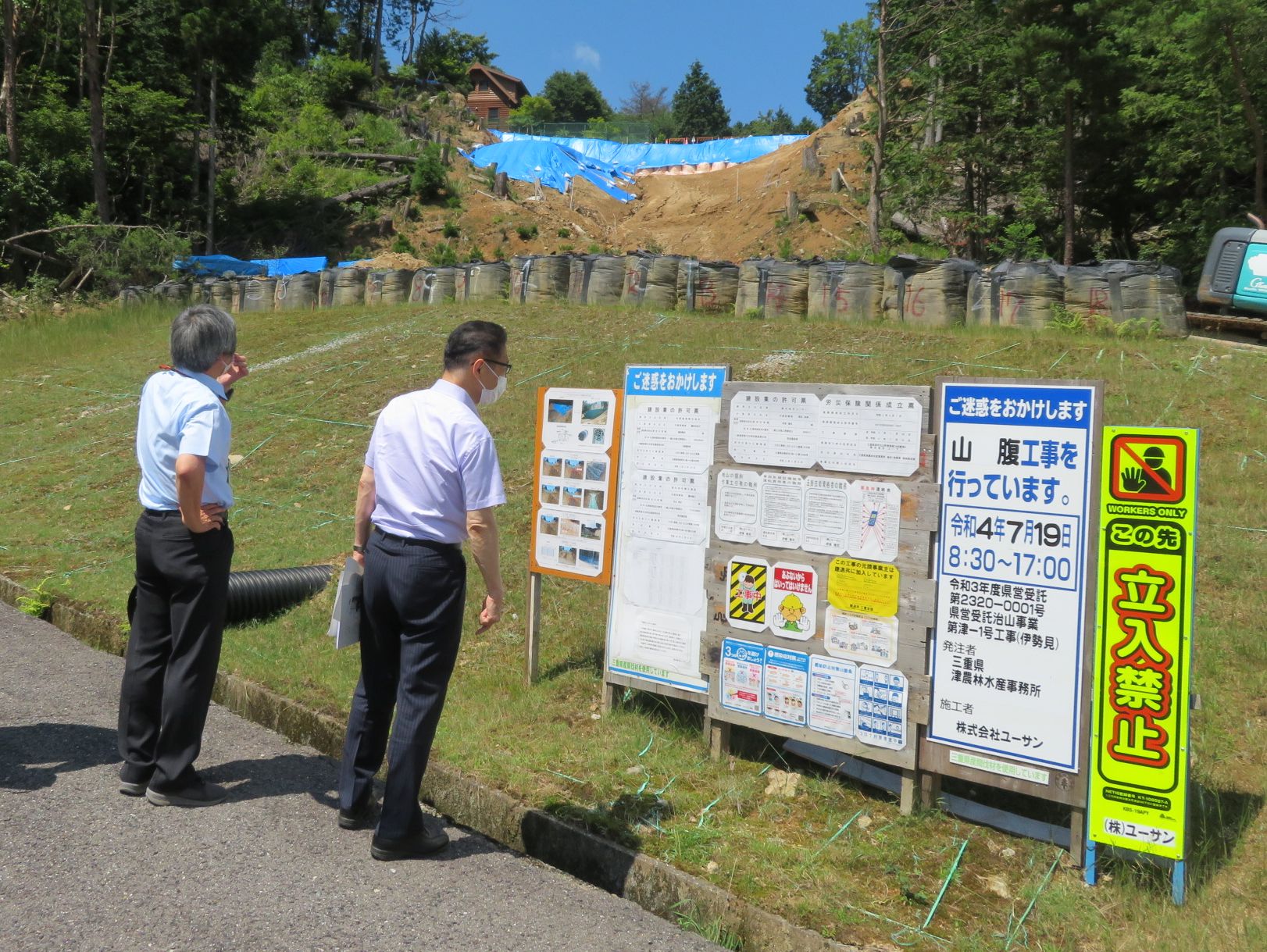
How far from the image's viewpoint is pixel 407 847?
12.5ft

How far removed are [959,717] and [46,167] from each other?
1502 inches

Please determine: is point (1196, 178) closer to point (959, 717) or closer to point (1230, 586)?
point (1230, 586)

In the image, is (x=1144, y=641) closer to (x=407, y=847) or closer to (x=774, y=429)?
(x=774, y=429)

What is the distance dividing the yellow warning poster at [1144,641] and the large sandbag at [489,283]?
1676 centimetres

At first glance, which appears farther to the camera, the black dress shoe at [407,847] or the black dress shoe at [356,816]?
the black dress shoe at [356,816]

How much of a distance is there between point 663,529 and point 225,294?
22.6 metres

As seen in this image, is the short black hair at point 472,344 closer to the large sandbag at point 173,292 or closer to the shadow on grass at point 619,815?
the shadow on grass at point 619,815

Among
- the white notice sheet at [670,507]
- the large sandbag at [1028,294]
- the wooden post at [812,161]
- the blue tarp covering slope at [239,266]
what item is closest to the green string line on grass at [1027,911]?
the white notice sheet at [670,507]

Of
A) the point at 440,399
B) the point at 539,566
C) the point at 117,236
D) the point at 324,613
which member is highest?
the point at 117,236

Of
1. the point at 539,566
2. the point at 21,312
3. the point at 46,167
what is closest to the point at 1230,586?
the point at 539,566

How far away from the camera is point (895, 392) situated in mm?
4152

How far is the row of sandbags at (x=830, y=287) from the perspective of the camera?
508 inches

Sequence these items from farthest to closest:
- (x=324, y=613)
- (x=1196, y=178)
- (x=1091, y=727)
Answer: (x=1196, y=178), (x=324, y=613), (x=1091, y=727)

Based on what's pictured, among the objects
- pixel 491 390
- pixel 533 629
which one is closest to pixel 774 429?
pixel 491 390
